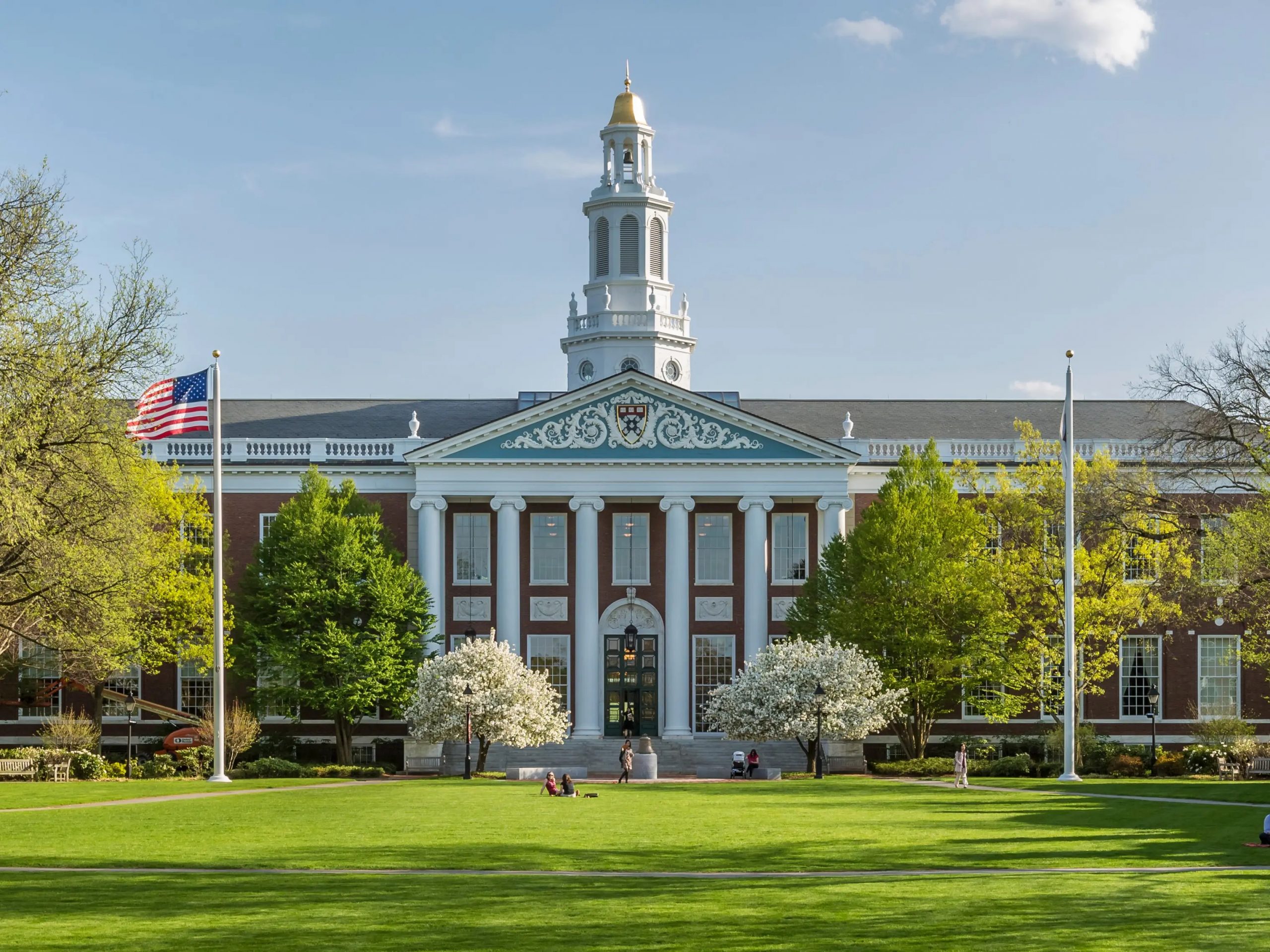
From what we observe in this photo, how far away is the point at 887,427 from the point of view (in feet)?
242

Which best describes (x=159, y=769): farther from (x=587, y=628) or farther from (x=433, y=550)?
(x=587, y=628)

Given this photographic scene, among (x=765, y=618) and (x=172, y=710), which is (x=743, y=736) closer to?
(x=765, y=618)

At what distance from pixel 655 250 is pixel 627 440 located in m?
13.3

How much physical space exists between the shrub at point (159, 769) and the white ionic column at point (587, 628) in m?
17.1

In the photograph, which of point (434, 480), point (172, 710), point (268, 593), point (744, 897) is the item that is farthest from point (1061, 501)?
point (744, 897)

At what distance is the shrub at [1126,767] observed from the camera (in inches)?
2111

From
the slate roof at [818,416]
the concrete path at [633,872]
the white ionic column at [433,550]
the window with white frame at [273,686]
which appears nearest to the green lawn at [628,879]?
the concrete path at [633,872]

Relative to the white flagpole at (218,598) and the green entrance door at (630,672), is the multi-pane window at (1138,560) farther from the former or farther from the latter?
the white flagpole at (218,598)

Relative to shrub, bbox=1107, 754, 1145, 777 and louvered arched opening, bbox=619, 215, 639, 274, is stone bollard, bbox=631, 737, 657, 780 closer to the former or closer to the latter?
shrub, bbox=1107, 754, 1145, 777

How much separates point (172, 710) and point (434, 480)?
13.3 meters

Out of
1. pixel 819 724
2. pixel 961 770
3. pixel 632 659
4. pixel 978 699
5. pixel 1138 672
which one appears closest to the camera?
pixel 961 770

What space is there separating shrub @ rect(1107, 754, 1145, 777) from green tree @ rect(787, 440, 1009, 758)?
20.0 feet

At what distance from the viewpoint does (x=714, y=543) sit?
67.7 metres

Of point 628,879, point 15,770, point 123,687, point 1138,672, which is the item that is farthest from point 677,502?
point 628,879
